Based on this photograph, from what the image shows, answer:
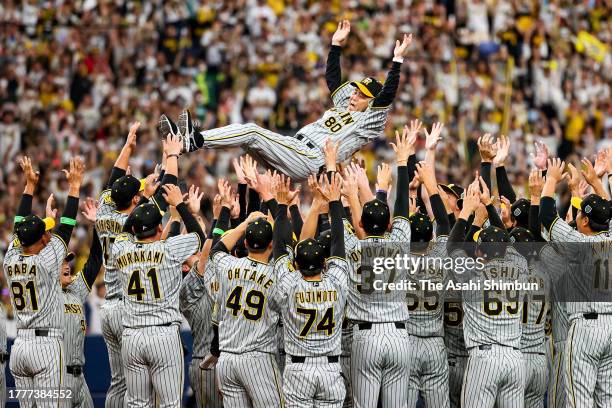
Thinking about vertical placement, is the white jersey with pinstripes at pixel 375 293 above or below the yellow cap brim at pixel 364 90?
below

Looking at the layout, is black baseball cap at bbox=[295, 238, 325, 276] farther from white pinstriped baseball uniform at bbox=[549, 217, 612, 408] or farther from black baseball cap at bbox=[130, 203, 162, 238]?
white pinstriped baseball uniform at bbox=[549, 217, 612, 408]

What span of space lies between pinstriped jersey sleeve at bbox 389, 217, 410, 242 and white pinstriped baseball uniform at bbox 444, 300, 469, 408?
1.12 m

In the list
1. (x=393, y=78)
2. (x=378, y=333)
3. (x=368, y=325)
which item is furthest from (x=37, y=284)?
(x=393, y=78)

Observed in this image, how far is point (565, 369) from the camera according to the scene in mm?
11609

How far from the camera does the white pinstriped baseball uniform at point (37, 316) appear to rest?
1149 cm

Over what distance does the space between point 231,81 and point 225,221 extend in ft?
37.4

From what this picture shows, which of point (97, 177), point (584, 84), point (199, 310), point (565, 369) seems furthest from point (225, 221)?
point (584, 84)

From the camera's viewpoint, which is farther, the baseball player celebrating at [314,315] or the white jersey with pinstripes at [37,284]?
the white jersey with pinstripes at [37,284]

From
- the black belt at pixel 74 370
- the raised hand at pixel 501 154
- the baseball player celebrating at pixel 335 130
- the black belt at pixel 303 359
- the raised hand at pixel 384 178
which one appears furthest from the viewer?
the raised hand at pixel 501 154

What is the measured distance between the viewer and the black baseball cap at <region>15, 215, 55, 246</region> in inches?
449

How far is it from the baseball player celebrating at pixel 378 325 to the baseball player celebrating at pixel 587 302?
5.07ft

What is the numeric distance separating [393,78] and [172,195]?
9.80 ft

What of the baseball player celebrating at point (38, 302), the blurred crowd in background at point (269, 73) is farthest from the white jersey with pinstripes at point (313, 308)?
the blurred crowd in background at point (269, 73)

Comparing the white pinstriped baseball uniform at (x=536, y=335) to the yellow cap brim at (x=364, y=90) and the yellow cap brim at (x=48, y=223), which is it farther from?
the yellow cap brim at (x=48, y=223)
